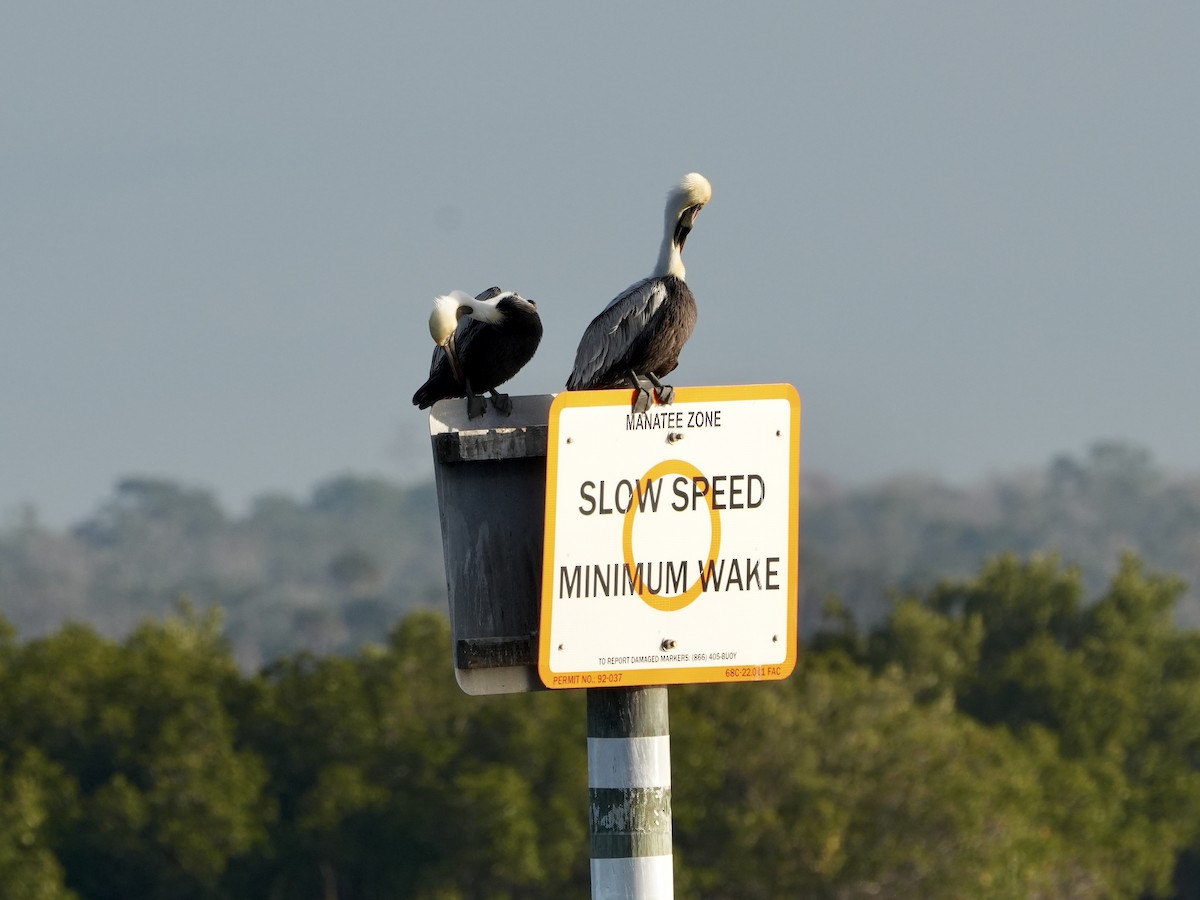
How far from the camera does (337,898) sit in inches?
2242

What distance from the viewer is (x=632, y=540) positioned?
6914mm

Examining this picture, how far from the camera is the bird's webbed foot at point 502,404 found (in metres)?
7.62

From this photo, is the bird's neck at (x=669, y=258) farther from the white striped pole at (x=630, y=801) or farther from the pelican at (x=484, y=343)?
the white striped pole at (x=630, y=801)

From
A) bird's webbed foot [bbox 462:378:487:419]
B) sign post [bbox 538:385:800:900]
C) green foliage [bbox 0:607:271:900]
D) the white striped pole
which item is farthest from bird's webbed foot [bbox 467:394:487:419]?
green foliage [bbox 0:607:271:900]

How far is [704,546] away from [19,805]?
1987 inches

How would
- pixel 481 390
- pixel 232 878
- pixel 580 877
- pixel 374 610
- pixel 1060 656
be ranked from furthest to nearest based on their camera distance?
pixel 374 610
pixel 1060 656
pixel 232 878
pixel 580 877
pixel 481 390

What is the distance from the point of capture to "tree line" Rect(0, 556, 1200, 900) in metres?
51.3

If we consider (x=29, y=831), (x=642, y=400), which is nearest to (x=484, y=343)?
(x=642, y=400)

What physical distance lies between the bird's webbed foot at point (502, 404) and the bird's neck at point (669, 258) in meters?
0.96

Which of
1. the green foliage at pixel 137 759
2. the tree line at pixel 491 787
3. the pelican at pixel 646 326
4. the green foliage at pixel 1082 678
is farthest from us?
the green foliage at pixel 1082 678

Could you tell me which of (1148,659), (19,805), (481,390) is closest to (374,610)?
(1148,659)

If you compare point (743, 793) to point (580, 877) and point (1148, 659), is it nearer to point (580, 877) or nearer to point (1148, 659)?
point (580, 877)

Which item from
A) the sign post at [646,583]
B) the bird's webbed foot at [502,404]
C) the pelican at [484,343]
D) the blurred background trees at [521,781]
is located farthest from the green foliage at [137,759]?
the sign post at [646,583]

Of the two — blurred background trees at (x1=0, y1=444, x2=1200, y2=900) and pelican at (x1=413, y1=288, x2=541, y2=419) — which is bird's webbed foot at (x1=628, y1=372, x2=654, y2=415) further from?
blurred background trees at (x1=0, y1=444, x2=1200, y2=900)
